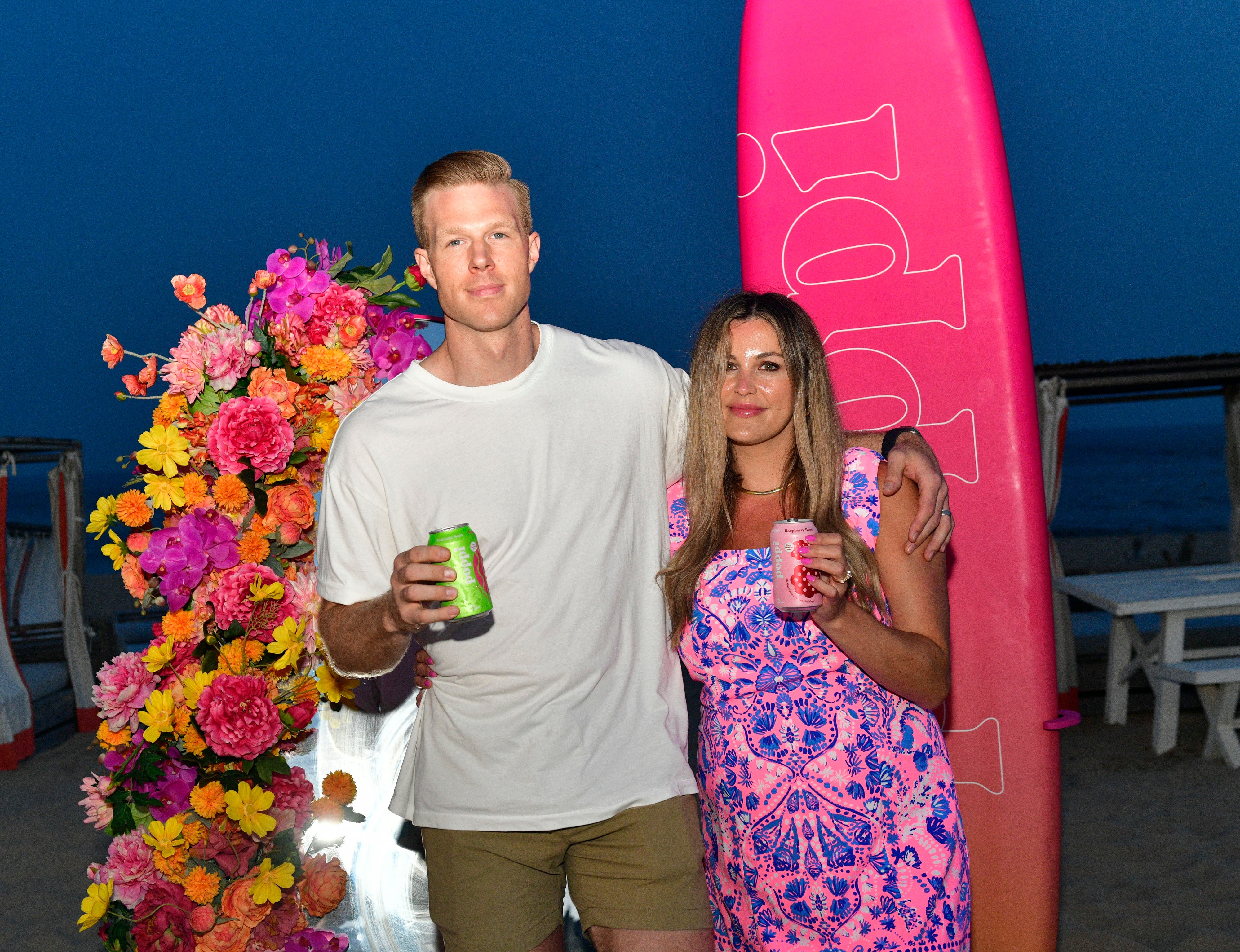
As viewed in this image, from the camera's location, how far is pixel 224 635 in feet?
6.56

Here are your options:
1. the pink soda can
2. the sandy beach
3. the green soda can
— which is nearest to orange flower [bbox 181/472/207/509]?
the green soda can

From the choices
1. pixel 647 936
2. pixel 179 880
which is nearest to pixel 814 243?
pixel 647 936

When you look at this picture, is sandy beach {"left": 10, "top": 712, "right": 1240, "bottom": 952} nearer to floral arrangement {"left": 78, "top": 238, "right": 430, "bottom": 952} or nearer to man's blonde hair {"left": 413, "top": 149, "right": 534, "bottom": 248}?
floral arrangement {"left": 78, "top": 238, "right": 430, "bottom": 952}

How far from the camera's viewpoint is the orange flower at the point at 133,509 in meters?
1.87

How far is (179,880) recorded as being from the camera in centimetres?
193

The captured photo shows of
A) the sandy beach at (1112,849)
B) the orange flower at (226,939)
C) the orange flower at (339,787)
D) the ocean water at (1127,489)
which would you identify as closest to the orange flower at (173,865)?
the orange flower at (226,939)

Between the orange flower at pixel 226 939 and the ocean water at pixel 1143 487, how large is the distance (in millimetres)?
18712

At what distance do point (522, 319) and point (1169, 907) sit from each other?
3195mm

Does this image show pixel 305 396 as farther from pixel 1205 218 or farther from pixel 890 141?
pixel 1205 218

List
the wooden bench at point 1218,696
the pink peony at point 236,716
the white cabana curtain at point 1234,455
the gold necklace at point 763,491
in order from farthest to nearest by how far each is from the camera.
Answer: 1. the white cabana curtain at point 1234,455
2. the wooden bench at point 1218,696
3. the pink peony at point 236,716
4. the gold necklace at point 763,491

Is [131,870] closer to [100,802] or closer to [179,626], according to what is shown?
[100,802]

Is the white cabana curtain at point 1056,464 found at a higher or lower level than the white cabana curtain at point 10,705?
higher

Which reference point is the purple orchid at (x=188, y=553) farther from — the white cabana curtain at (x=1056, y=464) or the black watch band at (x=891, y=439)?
the white cabana curtain at (x=1056, y=464)

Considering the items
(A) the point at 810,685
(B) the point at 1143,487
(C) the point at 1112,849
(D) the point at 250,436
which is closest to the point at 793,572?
(A) the point at 810,685
